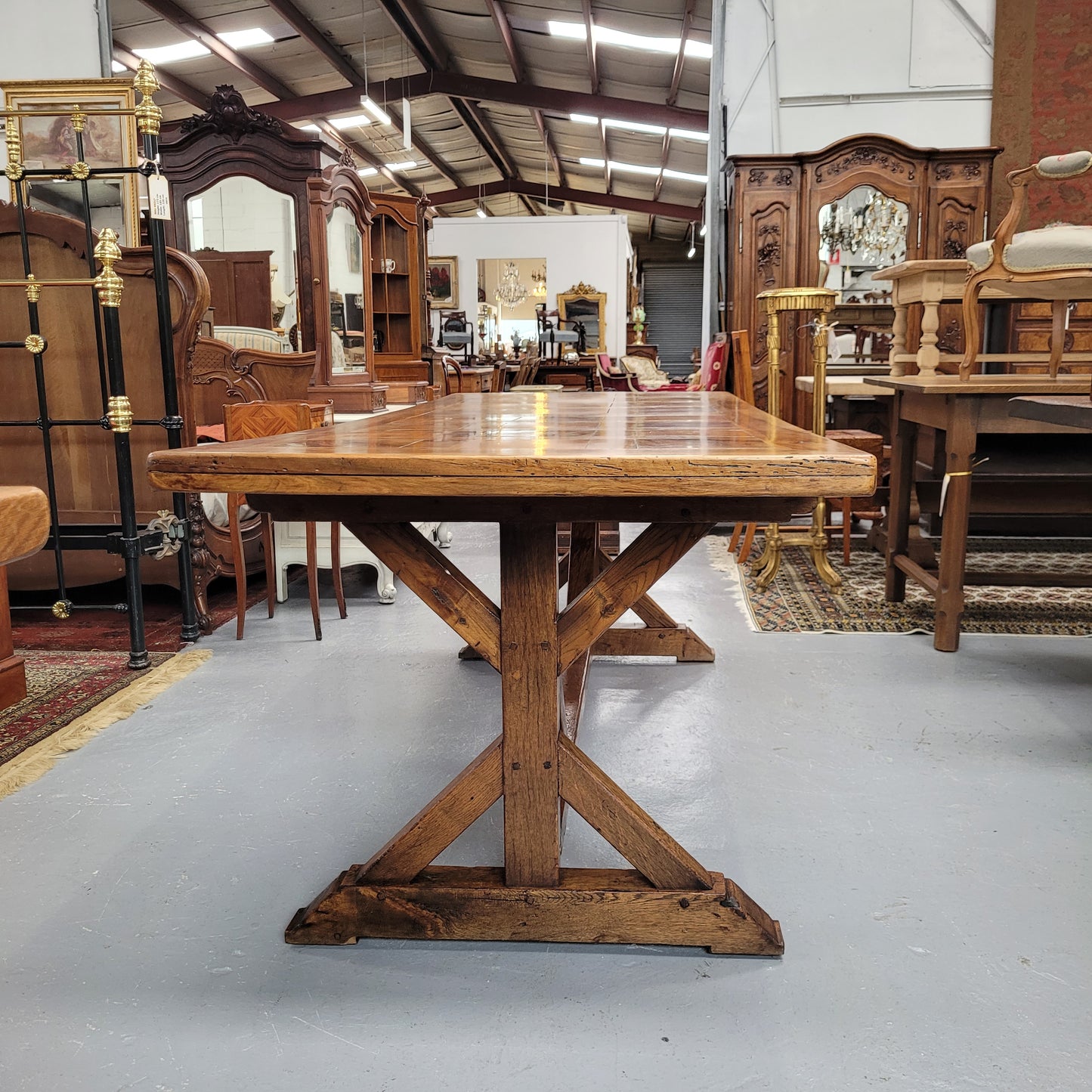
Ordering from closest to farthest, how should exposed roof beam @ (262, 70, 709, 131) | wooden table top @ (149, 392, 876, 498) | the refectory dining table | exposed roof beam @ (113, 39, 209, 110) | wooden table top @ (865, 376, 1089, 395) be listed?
wooden table top @ (149, 392, 876, 498), the refectory dining table, wooden table top @ (865, 376, 1089, 395), exposed roof beam @ (113, 39, 209, 110), exposed roof beam @ (262, 70, 709, 131)

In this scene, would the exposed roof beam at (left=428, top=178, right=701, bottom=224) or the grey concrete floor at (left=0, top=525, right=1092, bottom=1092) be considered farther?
the exposed roof beam at (left=428, top=178, right=701, bottom=224)

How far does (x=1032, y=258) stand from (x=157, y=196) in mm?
3159

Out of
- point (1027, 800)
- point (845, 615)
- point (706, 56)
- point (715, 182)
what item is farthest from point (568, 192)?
point (1027, 800)

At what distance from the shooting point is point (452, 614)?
1.59 m

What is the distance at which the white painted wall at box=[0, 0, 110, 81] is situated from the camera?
256 inches

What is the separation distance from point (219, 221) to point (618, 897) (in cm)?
471

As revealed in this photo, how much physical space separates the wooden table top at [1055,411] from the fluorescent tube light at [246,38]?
9.68 m

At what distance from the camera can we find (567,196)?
63.4ft

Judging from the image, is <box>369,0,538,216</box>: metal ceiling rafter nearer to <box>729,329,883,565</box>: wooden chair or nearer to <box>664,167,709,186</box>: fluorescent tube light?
<box>664,167,709,186</box>: fluorescent tube light

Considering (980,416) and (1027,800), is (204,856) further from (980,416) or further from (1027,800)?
(980,416)

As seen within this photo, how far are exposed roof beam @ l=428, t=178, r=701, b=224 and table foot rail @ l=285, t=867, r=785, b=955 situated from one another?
58.5 feet

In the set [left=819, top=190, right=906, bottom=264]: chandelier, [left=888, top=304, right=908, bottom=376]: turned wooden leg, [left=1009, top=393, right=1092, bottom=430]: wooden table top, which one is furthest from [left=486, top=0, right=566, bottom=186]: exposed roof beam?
[left=1009, top=393, right=1092, bottom=430]: wooden table top

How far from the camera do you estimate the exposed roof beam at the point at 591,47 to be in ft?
29.5

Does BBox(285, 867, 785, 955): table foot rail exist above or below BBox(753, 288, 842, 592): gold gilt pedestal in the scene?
below
